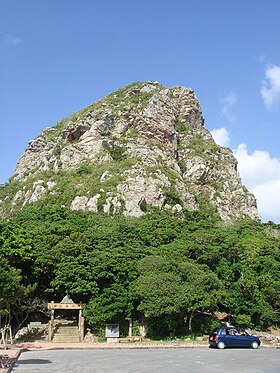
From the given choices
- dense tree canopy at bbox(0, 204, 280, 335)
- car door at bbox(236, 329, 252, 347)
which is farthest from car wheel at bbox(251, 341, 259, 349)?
dense tree canopy at bbox(0, 204, 280, 335)

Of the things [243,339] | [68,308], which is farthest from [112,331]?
[243,339]

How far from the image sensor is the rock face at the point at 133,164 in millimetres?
54469

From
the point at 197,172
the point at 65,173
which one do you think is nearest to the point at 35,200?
the point at 65,173

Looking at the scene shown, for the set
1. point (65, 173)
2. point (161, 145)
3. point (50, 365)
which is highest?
point (161, 145)

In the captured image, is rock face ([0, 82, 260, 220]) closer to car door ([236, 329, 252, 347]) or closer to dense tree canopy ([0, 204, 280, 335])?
dense tree canopy ([0, 204, 280, 335])

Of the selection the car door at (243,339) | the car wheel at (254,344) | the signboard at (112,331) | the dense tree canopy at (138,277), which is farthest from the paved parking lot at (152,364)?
the signboard at (112,331)

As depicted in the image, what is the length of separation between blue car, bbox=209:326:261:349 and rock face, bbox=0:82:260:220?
3012cm

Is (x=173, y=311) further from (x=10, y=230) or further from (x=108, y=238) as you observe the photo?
(x=10, y=230)

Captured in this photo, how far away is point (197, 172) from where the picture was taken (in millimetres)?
66938

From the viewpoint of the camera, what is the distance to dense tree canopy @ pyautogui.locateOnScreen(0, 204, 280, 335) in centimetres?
2617

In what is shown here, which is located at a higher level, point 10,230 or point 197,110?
point 197,110

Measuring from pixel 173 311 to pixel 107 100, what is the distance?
56.5m

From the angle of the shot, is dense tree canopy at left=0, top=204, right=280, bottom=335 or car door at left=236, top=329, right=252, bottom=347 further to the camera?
dense tree canopy at left=0, top=204, right=280, bottom=335

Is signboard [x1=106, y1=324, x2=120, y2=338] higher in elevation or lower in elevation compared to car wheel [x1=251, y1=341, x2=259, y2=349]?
higher
